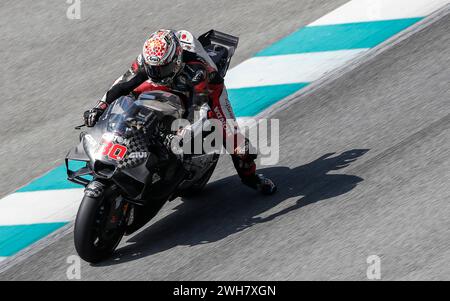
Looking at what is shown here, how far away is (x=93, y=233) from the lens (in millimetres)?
7309

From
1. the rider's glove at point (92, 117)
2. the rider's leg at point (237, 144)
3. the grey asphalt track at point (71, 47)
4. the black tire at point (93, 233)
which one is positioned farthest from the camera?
the grey asphalt track at point (71, 47)

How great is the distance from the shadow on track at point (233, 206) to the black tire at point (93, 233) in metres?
0.15

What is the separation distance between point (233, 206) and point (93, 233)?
149 cm

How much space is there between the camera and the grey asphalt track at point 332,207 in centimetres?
696

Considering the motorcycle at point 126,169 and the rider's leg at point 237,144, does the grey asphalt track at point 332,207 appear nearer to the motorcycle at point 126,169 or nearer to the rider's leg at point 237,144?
the rider's leg at point 237,144

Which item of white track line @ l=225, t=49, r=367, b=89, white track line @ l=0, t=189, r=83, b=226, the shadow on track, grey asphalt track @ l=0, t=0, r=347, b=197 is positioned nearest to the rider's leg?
the shadow on track

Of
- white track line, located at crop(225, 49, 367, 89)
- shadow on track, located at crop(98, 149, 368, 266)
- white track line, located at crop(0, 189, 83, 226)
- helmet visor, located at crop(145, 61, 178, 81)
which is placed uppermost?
helmet visor, located at crop(145, 61, 178, 81)

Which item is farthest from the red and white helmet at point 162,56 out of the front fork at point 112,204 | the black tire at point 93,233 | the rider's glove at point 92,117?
the black tire at point 93,233

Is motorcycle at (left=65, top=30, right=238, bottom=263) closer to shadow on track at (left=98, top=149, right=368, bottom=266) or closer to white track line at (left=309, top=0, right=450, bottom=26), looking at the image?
shadow on track at (left=98, top=149, right=368, bottom=266)

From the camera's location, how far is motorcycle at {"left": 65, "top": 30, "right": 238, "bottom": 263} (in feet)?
23.9

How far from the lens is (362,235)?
715 centimetres

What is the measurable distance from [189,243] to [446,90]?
3.26 meters

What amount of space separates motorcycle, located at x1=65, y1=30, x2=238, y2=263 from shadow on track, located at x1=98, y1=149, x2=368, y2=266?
26 cm
